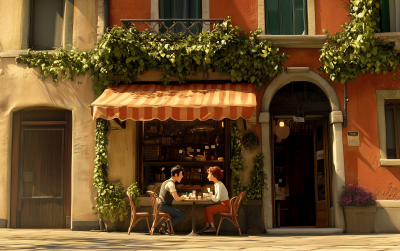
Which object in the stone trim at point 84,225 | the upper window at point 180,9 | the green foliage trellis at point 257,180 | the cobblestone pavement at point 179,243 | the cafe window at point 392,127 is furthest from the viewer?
the upper window at point 180,9

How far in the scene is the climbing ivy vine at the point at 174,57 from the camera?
10367 millimetres

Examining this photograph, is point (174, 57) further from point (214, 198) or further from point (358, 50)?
point (358, 50)

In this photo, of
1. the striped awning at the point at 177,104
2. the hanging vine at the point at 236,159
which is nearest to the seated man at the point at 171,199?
the striped awning at the point at 177,104

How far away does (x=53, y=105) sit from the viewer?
1084 centimetres

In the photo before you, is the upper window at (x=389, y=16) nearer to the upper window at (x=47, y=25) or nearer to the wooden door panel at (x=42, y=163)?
the upper window at (x=47, y=25)

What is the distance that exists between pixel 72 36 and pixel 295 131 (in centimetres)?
637

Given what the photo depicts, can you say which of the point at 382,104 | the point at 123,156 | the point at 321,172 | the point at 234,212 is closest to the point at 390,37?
the point at 382,104

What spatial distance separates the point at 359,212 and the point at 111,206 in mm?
5310

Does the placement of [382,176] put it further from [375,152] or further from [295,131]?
[295,131]

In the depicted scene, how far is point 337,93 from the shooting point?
10.7m

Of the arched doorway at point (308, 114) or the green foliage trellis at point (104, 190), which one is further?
the arched doorway at point (308, 114)

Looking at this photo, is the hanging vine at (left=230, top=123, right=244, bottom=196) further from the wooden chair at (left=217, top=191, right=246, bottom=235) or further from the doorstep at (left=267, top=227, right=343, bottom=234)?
the doorstep at (left=267, top=227, right=343, bottom=234)

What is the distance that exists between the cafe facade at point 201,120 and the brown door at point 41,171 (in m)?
0.02

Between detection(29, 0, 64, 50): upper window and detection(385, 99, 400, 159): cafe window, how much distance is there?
25.4 feet
